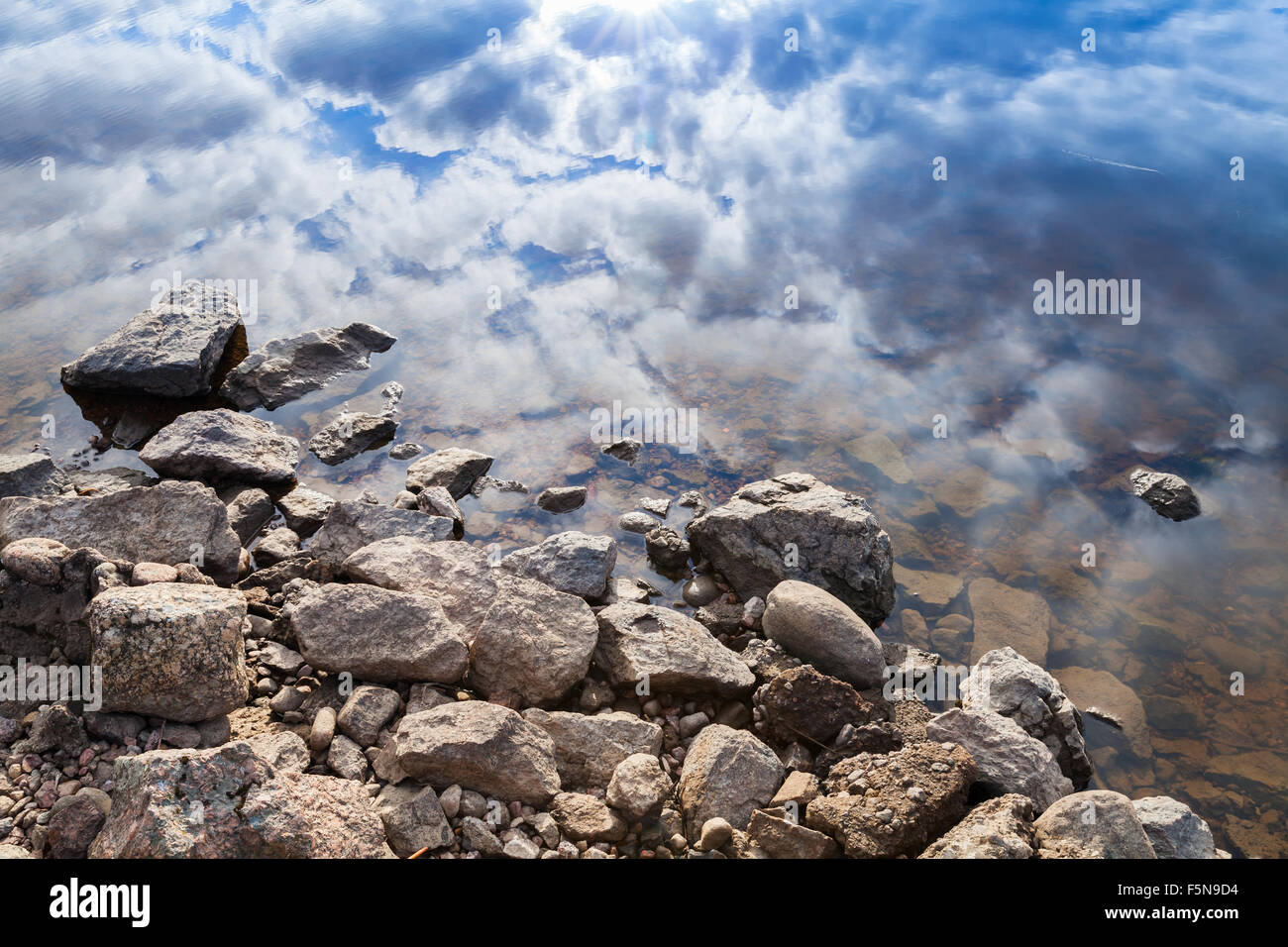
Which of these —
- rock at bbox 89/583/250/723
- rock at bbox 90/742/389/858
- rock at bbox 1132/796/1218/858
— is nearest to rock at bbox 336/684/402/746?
rock at bbox 89/583/250/723

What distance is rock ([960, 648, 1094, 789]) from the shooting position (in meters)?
5.79

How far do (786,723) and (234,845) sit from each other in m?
3.34

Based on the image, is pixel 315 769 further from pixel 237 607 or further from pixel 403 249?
pixel 403 249

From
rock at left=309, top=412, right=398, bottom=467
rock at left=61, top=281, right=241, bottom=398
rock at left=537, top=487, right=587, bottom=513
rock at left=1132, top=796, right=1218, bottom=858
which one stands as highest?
rock at left=61, top=281, right=241, bottom=398

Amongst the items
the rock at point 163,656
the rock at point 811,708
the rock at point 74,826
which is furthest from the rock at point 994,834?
the rock at point 74,826

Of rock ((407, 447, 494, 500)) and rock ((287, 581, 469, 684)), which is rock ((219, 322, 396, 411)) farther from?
rock ((287, 581, 469, 684))

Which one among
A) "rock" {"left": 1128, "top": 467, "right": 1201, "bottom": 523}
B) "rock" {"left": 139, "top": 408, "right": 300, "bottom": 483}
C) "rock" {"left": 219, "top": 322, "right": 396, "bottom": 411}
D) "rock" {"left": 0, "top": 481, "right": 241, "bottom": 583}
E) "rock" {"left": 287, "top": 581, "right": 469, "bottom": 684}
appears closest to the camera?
"rock" {"left": 287, "top": 581, "right": 469, "bottom": 684}

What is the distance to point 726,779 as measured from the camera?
478cm

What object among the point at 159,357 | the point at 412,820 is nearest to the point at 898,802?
the point at 412,820

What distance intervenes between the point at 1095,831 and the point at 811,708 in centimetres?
173

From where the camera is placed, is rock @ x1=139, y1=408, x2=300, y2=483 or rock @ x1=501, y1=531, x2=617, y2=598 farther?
rock @ x1=139, y1=408, x2=300, y2=483

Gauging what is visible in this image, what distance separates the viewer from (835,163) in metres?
15.8

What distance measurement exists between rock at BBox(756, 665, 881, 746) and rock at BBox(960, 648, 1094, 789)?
116cm

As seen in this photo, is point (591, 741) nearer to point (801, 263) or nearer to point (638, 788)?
point (638, 788)
